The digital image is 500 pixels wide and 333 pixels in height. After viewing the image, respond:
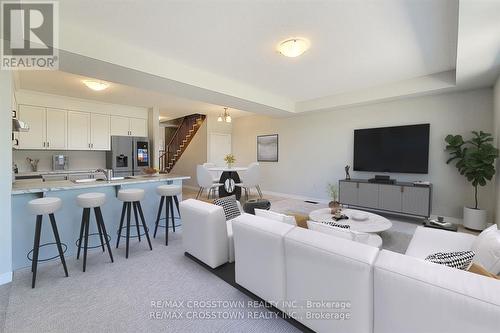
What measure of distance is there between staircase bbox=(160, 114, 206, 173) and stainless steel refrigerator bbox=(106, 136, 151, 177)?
215 cm

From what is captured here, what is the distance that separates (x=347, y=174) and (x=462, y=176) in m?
1.92

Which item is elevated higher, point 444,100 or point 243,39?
point 243,39

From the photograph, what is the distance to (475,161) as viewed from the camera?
11.0ft

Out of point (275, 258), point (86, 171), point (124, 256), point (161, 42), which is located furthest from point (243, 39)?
point (86, 171)

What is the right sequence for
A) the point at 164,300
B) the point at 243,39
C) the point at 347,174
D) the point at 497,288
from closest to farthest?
1. the point at 497,288
2. the point at 164,300
3. the point at 243,39
4. the point at 347,174

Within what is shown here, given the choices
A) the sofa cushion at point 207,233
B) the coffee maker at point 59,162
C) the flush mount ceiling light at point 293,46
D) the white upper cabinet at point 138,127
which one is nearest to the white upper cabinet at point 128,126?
the white upper cabinet at point 138,127

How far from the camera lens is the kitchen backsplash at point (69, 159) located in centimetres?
476

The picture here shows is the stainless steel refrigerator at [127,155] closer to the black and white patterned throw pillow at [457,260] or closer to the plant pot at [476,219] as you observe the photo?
the black and white patterned throw pillow at [457,260]

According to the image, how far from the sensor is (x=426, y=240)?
2.07 m

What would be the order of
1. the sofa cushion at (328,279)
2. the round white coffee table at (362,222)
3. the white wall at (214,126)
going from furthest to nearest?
the white wall at (214,126) < the round white coffee table at (362,222) < the sofa cushion at (328,279)

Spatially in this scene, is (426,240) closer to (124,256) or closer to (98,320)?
(98,320)

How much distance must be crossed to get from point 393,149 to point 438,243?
9.63ft

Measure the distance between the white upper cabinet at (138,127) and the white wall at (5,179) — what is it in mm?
3830

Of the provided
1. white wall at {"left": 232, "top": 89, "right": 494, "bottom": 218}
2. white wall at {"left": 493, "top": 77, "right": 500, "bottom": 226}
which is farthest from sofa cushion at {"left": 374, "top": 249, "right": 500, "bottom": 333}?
white wall at {"left": 232, "top": 89, "right": 494, "bottom": 218}
